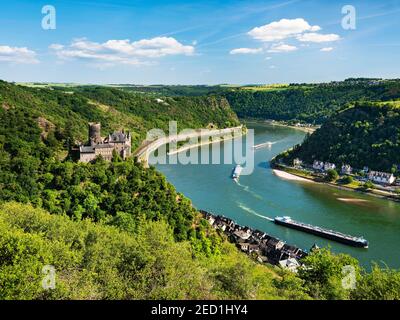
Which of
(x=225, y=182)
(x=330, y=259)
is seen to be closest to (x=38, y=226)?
(x=330, y=259)

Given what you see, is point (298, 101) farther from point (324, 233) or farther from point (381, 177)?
point (324, 233)

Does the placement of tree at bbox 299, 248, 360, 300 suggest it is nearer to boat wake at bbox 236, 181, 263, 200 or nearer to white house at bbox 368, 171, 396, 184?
boat wake at bbox 236, 181, 263, 200

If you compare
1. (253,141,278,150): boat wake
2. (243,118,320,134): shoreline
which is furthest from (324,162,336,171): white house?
(243,118,320,134): shoreline

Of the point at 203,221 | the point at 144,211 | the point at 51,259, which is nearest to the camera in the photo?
the point at 51,259

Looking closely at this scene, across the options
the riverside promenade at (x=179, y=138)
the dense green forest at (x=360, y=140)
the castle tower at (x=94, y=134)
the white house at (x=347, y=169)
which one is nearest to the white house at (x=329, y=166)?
the dense green forest at (x=360, y=140)
